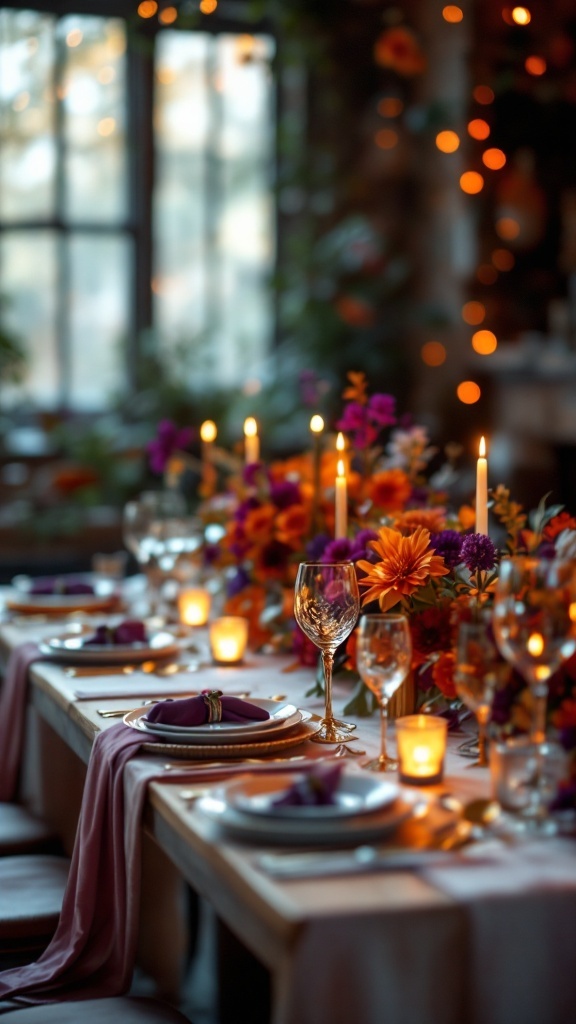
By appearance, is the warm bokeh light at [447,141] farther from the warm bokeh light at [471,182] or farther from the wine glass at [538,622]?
the wine glass at [538,622]

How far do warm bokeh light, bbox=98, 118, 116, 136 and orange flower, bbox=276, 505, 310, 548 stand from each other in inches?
176

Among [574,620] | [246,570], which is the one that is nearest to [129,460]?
[246,570]

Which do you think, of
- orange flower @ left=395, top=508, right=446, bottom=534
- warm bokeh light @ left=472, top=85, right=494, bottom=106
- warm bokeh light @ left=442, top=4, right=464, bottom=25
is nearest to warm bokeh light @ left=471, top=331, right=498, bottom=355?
warm bokeh light @ left=472, top=85, right=494, bottom=106

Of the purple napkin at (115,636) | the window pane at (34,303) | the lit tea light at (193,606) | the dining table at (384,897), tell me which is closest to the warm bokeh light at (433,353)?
the window pane at (34,303)

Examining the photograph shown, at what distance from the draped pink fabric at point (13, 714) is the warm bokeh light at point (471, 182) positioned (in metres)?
4.09

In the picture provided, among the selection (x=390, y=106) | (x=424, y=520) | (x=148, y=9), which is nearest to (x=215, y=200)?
(x=390, y=106)

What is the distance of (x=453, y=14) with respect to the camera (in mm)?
5879

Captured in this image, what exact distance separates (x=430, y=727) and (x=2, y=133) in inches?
208

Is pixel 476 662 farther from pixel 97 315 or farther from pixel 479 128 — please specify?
pixel 97 315

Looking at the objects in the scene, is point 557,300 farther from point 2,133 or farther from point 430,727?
point 430,727

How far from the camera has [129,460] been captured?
5832mm

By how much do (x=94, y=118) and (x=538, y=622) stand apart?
17.9ft

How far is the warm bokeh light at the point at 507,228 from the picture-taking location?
578 centimetres

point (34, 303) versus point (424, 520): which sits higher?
point (34, 303)
